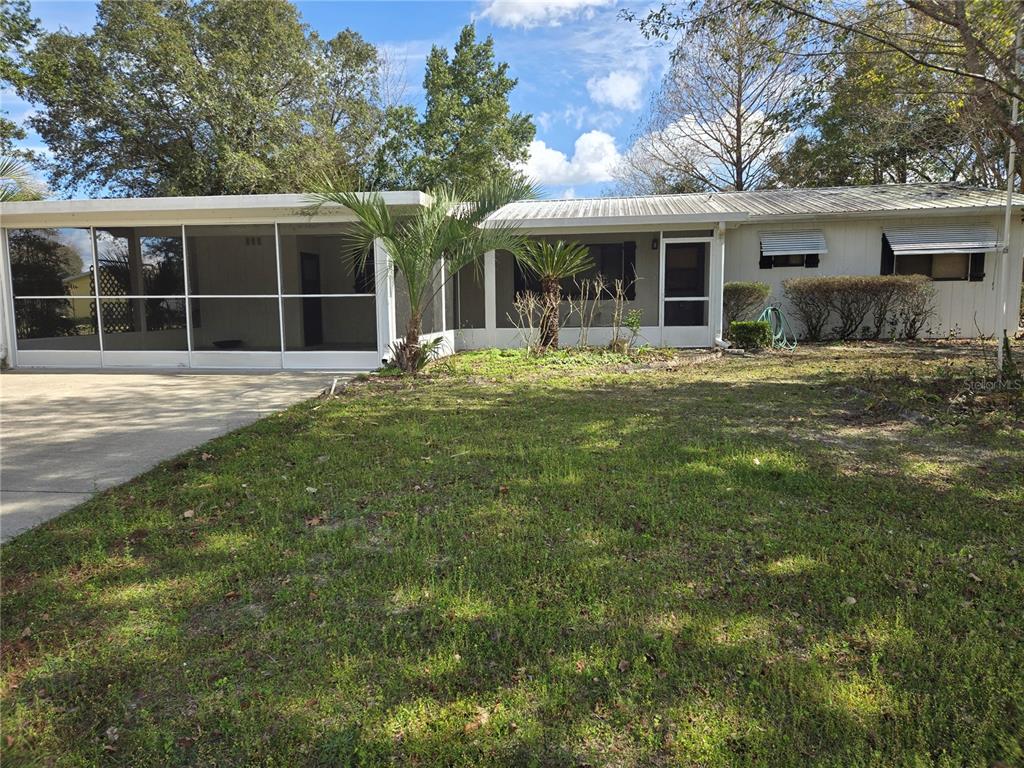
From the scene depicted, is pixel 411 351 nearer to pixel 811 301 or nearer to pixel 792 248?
pixel 811 301

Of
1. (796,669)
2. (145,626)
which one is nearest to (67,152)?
(145,626)

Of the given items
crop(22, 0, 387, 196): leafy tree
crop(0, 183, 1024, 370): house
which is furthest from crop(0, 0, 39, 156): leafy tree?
crop(0, 183, 1024, 370): house

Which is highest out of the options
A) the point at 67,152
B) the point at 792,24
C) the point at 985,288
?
the point at 67,152

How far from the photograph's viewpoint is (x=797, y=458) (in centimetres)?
466

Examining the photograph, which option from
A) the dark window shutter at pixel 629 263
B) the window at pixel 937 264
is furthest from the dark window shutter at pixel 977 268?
the dark window shutter at pixel 629 263

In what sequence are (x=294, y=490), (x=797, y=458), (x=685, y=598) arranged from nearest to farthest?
(x=685, y=598), (x=294, y=490), (x=797, y=458)

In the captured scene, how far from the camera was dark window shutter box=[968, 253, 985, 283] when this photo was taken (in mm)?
13430

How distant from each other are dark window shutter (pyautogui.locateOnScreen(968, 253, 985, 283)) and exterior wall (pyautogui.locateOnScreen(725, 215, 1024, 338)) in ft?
0.24

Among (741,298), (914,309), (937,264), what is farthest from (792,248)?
(937,264)

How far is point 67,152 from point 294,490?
21716mm

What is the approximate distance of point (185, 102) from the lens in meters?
19.7

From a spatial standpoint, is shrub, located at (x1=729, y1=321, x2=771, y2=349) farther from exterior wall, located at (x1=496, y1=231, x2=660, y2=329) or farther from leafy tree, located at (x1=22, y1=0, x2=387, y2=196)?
leafy tree, located at (x1=22, y1=0, x2=387, y2=196)

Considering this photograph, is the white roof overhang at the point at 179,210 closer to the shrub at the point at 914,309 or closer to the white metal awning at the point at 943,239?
the shrub at the point at 914,309

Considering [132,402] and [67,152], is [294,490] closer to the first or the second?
[132,402]
